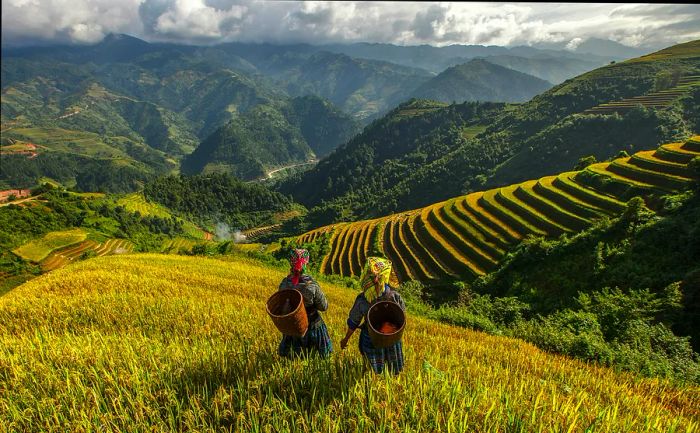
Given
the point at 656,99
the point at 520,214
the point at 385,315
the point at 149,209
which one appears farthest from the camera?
the point at 149,209

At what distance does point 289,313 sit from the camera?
151 inches

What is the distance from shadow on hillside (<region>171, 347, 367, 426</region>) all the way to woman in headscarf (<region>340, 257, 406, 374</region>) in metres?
0.41

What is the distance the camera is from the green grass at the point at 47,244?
59375 millimetres

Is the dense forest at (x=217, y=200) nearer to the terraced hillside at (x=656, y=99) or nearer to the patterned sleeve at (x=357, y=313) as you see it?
the terraced hillside at (x=656, y=99)

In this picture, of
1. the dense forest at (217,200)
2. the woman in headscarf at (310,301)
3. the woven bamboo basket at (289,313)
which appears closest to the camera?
the woven bamboo basket at (289,313)

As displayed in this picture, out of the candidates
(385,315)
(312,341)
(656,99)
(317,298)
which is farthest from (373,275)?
(656,99)

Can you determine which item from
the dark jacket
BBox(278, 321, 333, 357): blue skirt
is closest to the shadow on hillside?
BBox(278, 321, 333, 357): blue skirt

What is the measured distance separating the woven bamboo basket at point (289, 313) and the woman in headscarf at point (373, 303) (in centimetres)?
72

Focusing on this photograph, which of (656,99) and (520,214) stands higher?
(656,99)

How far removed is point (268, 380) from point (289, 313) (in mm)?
869

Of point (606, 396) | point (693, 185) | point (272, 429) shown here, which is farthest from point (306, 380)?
point (693, 185)

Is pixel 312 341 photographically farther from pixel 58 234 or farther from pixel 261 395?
pixel 58 234

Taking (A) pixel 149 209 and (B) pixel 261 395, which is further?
(A) pixel 149 209

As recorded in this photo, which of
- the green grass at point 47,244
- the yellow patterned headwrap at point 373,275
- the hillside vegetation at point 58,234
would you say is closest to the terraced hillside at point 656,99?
the hillside vegetation at point 58,234
